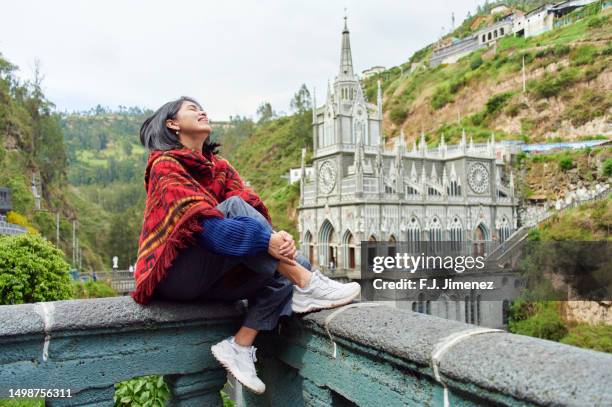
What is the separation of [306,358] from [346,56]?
28.8m

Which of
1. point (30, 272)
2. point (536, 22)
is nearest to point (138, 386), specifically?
point (30, 272)

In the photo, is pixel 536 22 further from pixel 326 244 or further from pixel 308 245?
pixel 326 244

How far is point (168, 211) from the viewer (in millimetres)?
2334

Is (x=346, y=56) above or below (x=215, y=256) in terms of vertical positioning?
above

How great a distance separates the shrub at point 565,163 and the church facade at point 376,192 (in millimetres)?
3768

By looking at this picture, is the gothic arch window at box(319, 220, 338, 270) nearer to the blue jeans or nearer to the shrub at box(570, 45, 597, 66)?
the blue jeans

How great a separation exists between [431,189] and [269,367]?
26985mm

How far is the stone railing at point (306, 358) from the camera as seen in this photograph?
1382mm

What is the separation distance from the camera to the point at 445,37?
83.4 metres

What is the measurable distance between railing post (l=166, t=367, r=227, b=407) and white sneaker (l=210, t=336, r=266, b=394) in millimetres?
168

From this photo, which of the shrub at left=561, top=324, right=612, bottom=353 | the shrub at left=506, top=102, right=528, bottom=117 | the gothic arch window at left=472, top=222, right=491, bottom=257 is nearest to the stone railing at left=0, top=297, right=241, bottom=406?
the shrub at left=561, top=324, right=612, bottom=353

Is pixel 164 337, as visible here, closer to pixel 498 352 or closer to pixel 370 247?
pixel 498 352

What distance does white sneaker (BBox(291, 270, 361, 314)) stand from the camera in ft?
8.26

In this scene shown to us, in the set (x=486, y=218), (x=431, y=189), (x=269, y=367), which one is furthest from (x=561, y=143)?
(x=269, y=367)
